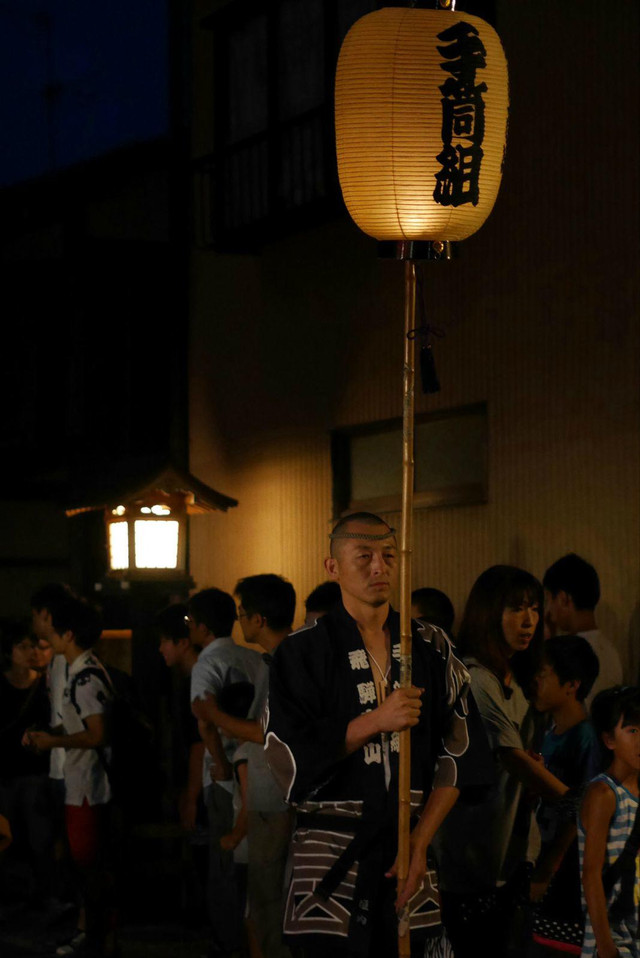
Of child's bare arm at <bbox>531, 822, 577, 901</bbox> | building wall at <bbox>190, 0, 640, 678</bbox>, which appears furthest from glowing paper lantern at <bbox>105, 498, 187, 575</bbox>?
child's bare arm at <bbox>531, 822, 577, 901</bbox>

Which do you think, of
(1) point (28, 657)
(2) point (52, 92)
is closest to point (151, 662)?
(1) point (28, 657)

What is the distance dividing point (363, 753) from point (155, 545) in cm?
552

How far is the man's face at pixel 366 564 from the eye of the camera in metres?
6.02

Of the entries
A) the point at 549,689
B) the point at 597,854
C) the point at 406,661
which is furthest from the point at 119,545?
the point at 597,854

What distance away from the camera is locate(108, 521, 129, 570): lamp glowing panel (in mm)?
11164

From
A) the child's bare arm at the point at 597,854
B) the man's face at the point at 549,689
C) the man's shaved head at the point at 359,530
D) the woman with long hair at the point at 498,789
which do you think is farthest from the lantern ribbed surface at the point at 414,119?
the child's bare arm at the point at 597,854

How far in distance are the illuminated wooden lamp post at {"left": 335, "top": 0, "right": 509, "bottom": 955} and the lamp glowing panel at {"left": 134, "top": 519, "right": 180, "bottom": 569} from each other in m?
4.83

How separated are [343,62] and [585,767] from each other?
3.63 meters

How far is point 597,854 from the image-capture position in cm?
589

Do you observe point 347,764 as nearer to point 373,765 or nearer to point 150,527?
point 373,765

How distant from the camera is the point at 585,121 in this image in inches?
418

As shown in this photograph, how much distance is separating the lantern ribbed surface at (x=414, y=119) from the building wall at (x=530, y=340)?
368 centimetres

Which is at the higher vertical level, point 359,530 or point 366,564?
point 359,530

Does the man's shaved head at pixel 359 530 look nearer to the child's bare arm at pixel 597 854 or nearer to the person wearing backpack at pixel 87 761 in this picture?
the child's bare arm at pixel 597 854
